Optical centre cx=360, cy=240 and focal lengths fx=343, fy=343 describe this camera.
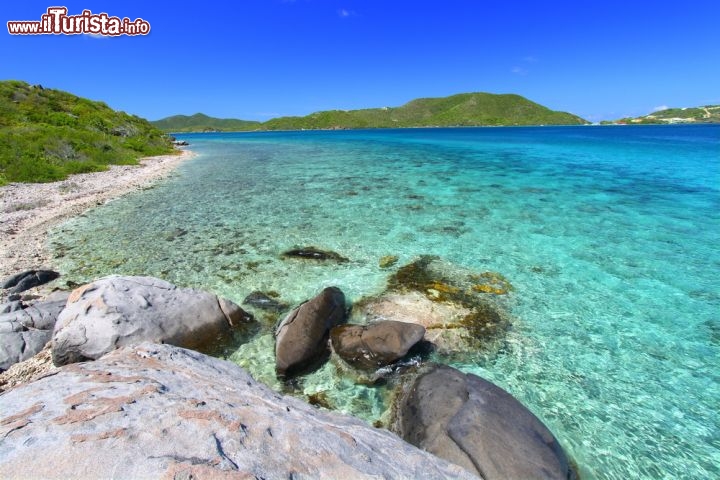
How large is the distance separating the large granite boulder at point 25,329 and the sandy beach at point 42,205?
3.71m

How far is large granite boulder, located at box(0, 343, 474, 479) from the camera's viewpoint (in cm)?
244

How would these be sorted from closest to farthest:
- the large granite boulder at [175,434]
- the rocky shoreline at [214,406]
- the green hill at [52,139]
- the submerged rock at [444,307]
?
the large granite boulder at [175,434] → the rocky shoreline at [214,406] → the submerged rock at [444,307] → the green hill at [52,139]

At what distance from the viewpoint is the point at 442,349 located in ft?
24.0

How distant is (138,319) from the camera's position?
7035mm

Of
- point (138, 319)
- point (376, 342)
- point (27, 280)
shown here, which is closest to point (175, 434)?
point (376, 342)

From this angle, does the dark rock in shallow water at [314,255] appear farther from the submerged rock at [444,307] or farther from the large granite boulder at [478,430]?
the large granite boulder at [478,430]

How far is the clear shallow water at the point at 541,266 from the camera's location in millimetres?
5809

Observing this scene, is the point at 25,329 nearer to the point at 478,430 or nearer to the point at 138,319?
the point at 138,319

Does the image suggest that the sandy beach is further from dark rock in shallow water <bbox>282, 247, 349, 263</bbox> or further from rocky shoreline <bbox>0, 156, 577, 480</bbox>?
dark rock in shallow water <bbox>282, 247, 349, 263</bbox>

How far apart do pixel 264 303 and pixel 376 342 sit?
357 centimetres

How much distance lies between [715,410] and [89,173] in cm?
3444

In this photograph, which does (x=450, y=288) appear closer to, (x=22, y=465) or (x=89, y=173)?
(x=22, y=465)

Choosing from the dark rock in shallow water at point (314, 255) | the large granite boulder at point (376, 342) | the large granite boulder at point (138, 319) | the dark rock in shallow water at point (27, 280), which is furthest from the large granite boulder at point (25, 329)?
the dark rock in shallow water at point (314, 255)

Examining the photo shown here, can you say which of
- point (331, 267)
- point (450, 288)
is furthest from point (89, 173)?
point (450, 288)
